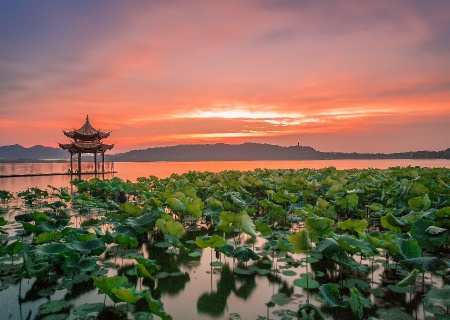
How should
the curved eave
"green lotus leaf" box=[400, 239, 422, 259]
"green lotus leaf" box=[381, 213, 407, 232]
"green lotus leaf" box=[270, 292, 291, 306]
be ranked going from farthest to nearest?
the curved eave, "green lotus leaf" box=[381, 213, 407, 232], "green lotus leaf" box=[270, 292, 291, 306], "green lotus leaf" box=[400, 239, 422, 259]

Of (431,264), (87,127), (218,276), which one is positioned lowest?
(218,276)

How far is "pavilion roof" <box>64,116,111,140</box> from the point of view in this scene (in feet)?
94.6

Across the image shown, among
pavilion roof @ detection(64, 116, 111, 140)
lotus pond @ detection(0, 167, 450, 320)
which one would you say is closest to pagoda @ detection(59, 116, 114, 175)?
pavilion roof @ detection(64, 116, 111, 140)

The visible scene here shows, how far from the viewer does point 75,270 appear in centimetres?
433

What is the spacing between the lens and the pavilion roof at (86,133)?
28828mm

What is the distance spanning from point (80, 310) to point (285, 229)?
15.9ft

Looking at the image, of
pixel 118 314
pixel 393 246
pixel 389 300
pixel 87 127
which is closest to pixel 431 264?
pixel 393 246

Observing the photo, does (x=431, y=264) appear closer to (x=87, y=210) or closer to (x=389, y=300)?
(x=389, y=300)

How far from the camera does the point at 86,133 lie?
29547 millimetres

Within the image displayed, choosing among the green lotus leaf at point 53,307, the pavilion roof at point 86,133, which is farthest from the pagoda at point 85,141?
the green lotus leaf at point 53,307

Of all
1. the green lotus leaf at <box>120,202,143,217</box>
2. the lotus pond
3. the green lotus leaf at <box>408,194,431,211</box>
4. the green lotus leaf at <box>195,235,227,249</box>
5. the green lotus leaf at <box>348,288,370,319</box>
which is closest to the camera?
the green lotus leaf at <box>348,288,370,319</box>

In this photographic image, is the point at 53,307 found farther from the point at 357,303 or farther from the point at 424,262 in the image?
the point at 424,262

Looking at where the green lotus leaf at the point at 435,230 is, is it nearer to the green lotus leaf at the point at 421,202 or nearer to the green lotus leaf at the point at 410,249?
the green lotus leaf at the point at 410,249

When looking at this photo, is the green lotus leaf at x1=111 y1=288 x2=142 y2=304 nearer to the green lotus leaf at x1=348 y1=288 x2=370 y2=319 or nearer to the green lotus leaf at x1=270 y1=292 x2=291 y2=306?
the green lotus leaf at x1=270 y1=292 x2=291 y2=306
